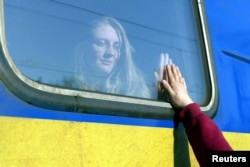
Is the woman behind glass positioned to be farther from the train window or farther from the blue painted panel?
the blue painted panel

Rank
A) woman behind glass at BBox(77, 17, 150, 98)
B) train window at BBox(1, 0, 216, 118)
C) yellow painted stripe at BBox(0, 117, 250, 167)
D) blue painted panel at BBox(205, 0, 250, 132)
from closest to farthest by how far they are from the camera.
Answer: yellow painted stripe at BBox(0, 117, 250, 167) < train window at BBox(1, 0, 216, 118) < woman behind glass at BBox(77, 17, 150, 98) < blue painted panel at BBox(205, 0, 250, 132)

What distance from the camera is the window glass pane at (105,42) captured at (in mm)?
1611

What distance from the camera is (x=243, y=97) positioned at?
239 cm

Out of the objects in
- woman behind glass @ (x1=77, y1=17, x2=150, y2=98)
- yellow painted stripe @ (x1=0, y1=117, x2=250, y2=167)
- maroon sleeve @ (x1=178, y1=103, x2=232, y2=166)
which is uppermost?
woman behind glass @ (x1=77, y1=17, x2=150, y2=98)

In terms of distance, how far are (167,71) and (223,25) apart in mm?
493

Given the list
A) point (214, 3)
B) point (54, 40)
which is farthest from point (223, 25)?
point (54, 40)

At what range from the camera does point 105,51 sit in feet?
6.08

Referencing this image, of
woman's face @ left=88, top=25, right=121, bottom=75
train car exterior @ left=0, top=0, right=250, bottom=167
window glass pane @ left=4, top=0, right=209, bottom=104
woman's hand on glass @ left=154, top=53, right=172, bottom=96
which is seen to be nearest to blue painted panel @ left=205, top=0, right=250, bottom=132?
train car exterior @ left=0, top=0, right=250, bottom=167

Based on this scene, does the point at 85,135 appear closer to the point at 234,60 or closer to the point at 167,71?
the point at 167,71

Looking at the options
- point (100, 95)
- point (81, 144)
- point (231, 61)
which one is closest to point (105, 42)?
point (100, 95)

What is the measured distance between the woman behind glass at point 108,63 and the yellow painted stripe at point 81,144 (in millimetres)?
149

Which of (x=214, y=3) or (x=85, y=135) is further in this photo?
(x=214, y=3)

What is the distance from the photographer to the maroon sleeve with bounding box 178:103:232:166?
1942 millimetres

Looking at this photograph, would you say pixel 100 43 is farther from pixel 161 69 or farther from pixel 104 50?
pixel 161 69
